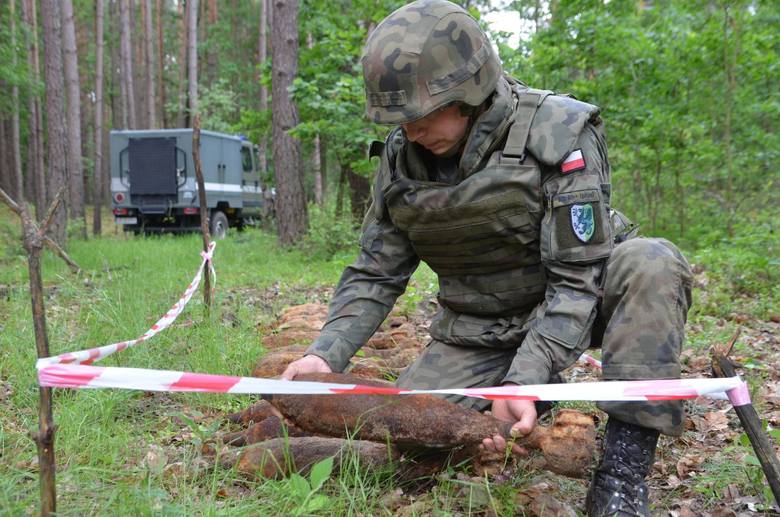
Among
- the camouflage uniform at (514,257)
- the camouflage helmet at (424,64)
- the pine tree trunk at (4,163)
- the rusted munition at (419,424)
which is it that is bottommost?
the rusted munition at (419,424)

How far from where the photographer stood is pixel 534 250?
7.49 feet

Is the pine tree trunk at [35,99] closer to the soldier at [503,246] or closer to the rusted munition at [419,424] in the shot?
the soldier at [503,246]

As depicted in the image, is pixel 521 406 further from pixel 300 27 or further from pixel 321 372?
pixel 300 27

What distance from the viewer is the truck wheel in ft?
46.2

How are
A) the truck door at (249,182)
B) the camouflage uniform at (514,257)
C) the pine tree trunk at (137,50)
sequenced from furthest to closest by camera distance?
the pine tree trunk at (137,50)
the truck door at (249,182)
the camouflage uniform at (514,257)

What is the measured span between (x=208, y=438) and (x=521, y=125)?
154 cm

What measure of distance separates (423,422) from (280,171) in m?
7.72

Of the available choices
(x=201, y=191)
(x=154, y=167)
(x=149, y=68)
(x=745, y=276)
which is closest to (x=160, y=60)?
(x=149, y=68)

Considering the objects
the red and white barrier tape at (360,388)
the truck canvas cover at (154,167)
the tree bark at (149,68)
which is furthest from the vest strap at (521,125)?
the tree bark at (149,68)

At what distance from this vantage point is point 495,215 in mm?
2162

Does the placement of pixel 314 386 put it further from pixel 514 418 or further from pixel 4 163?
pixel 4 163

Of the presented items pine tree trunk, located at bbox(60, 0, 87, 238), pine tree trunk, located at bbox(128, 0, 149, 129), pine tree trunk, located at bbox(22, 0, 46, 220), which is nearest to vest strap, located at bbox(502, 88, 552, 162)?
pine tree trunk, located at bbox(60, 0, 87, 238)

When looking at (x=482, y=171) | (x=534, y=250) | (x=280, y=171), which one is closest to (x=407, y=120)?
(x=482, y=171)

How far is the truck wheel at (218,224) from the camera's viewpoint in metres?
14.1
